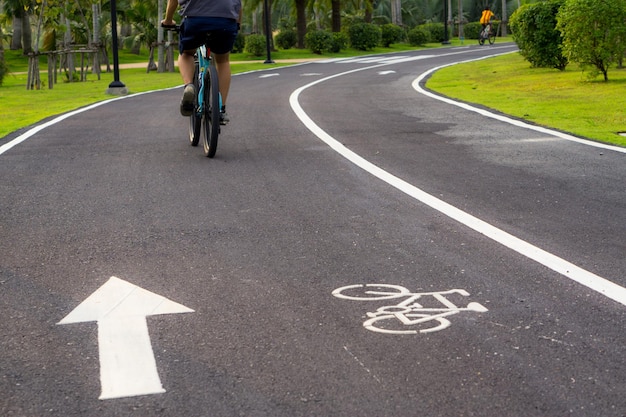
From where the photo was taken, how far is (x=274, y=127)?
41.7 ft

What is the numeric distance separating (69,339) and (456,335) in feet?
5.32

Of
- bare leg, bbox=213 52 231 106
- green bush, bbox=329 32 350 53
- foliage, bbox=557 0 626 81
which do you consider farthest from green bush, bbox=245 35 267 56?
bare leg, bbox=213 52 231 106

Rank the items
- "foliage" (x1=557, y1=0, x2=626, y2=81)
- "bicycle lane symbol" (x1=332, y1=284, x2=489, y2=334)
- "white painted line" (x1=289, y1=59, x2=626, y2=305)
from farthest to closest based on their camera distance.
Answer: "foliage" (x1=557, y1=0, x2=626, y2=81) < "white painted line" (x1=289, y1=59, x2=626, y2=305) < "bicycle lane symbol" (x1=332, y1=284, x2=489, y2=334)

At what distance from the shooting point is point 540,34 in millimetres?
24766

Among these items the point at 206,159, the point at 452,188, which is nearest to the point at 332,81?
the point at 206,159

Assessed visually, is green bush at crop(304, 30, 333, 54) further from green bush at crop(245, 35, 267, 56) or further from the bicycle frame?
the bicycle frame

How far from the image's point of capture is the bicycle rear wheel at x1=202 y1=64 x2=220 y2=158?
945 cm

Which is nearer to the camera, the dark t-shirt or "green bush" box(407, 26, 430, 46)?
the dark t-shirt

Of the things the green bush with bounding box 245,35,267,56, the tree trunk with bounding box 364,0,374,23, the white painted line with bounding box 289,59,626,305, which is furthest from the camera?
the tree trunk with bounding box 364,0,374,23

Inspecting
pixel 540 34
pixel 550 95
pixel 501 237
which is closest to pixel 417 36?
pixel 540 34

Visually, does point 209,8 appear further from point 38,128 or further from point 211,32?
point 38,128

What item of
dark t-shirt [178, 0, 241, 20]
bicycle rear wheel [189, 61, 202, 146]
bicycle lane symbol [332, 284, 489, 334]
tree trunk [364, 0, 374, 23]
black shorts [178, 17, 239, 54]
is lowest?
bicycle lane symbol [332, 284, 489, 334]

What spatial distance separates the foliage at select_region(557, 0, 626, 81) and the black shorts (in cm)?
1158

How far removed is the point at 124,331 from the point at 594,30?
662 inches
